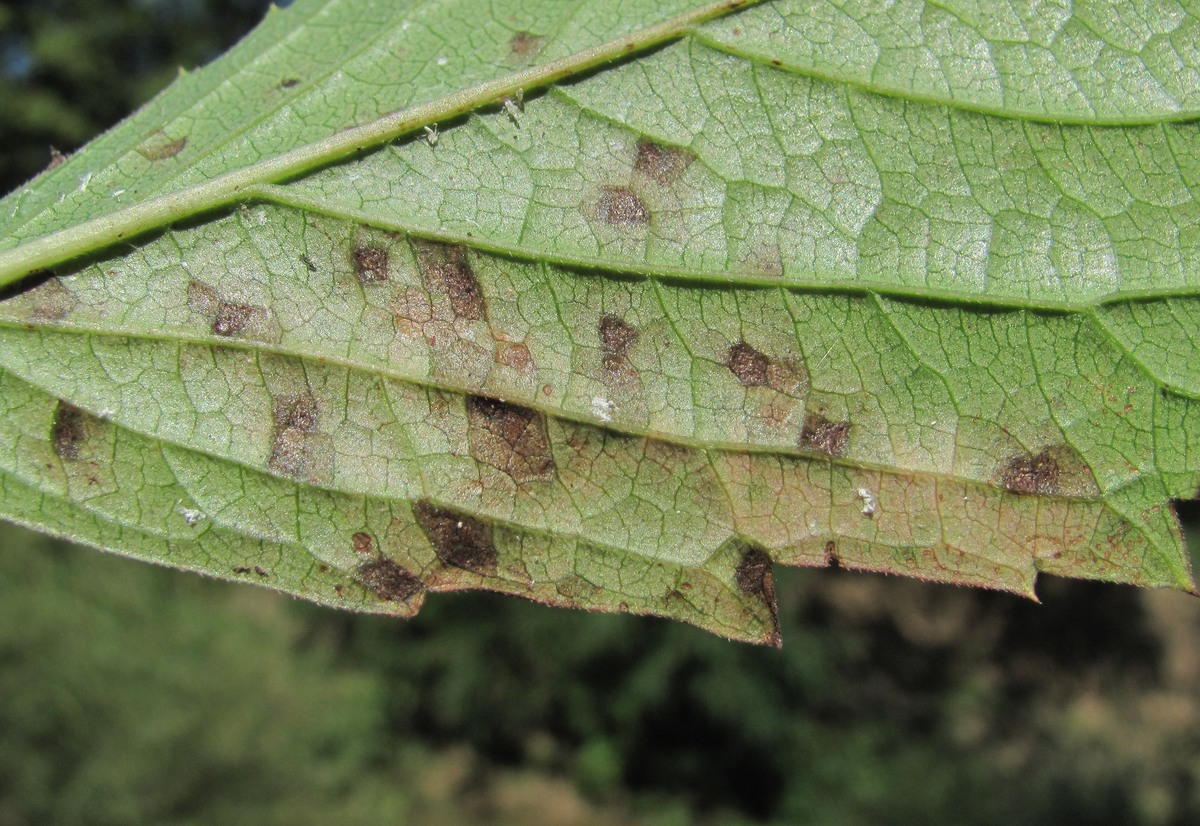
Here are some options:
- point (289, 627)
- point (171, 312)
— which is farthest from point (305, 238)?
point (289, 627)

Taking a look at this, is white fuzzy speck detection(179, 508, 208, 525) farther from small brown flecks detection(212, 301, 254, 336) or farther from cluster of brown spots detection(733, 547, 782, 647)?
cluster of brown spots detection(733, 547, 782, 647)

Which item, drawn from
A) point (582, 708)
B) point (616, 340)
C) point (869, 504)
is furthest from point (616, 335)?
point (582, 708)

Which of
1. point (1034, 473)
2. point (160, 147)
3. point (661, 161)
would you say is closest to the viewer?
point (1034, 473)

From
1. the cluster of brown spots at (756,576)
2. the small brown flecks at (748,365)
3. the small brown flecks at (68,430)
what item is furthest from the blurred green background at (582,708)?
the small brown flecks at (68,430)

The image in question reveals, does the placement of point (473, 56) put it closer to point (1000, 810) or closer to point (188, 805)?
point (188, 805)

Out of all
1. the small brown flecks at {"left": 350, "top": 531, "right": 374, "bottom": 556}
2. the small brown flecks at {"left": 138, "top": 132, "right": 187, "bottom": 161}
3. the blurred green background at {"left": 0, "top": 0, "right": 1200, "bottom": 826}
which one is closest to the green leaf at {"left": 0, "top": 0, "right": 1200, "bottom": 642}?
the small brown flecks at {"left": 350, "top": 531, "right": 374, "bottom": 556}

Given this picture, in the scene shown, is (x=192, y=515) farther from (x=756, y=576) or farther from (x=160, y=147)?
(x=756, y=576)
